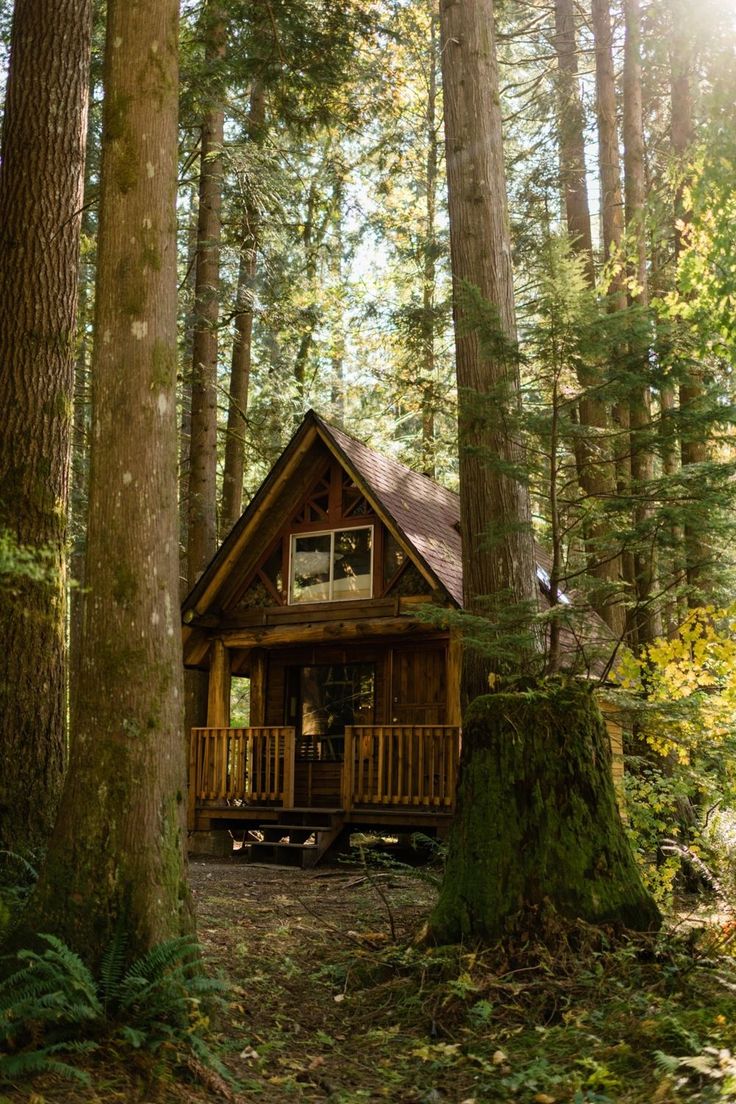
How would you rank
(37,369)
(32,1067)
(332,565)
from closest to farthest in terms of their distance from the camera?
(32,1067) → (37,369) → (332,565)

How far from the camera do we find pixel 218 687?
17766mm

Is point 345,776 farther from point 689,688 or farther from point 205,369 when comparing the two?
point 689,688

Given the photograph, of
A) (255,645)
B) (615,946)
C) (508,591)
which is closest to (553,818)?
(615,946)

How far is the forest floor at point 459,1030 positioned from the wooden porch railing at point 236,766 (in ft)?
29.6

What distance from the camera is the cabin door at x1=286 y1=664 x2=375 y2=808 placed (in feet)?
58.7

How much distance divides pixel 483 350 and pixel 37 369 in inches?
142

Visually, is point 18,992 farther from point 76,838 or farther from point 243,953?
point 243,953

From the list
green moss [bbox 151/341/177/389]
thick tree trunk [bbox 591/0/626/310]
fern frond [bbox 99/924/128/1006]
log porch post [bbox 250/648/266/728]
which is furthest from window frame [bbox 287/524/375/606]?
fern frond [bbox 99/924/128/1006]

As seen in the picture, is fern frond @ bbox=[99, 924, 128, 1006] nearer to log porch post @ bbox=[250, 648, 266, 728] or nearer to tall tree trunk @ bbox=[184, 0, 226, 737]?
tall tree trunk @ bbox=[184, 0, 226, 737]

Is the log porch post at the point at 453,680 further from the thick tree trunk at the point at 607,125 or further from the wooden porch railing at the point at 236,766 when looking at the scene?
the thick tree trunk at the point at 607,125

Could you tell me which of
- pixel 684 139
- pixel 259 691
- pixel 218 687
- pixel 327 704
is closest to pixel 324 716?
pixel 327 704

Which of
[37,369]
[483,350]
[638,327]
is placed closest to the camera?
[638,327]

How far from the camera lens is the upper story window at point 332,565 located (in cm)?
1697

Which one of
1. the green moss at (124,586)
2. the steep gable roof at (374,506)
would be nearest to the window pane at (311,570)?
the steep gable roof at (374,506)
